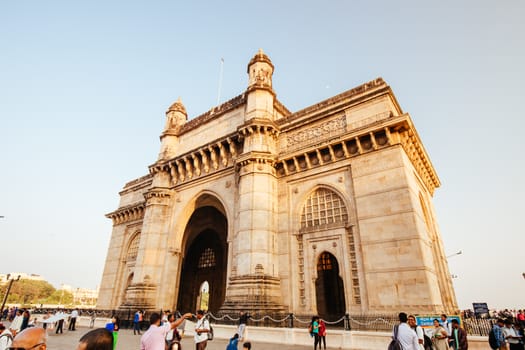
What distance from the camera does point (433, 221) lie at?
19.7m

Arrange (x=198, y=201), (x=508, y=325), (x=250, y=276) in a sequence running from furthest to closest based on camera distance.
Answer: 1. (x=198, y=201)
2. (x=250, y=276)
3. (x=508, y=325)

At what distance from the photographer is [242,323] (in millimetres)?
12875

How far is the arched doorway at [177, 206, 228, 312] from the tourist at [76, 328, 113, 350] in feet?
78.4

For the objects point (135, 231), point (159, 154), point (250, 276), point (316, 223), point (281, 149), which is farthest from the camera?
point (135, 231)

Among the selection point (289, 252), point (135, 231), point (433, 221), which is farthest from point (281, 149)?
point (135, 231)

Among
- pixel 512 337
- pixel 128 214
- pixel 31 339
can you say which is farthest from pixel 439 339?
pixel 128 214

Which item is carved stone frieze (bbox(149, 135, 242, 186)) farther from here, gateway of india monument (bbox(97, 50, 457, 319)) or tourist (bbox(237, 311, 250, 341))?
tourist (bbox(237, 311, 250, 341))

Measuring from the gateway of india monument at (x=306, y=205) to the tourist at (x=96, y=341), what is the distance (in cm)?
1289

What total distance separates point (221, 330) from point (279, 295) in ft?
11.6

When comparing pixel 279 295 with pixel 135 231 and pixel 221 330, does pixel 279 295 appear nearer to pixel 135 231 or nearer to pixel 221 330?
pixel 221 330

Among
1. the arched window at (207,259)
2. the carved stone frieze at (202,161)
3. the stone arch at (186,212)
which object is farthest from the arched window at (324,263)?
the arched window at (207,259)

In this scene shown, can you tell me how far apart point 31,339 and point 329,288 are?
1940 centimetres

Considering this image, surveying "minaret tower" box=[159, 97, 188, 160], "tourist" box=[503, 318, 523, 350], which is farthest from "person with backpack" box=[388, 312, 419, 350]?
"minaret tower" box=[159, 97, 188, 160]

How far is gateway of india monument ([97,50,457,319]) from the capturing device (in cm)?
1360
